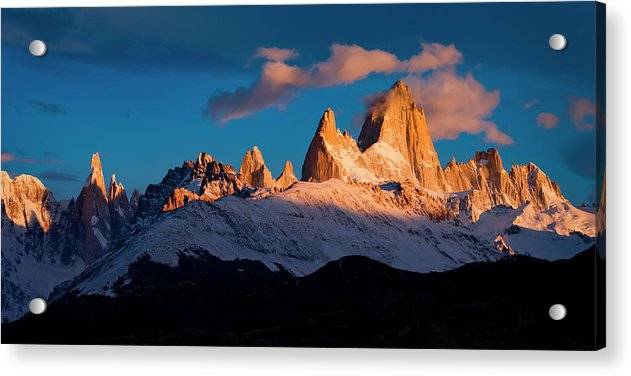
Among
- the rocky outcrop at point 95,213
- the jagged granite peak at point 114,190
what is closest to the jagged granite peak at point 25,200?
the rocky outcrop at point 95,213

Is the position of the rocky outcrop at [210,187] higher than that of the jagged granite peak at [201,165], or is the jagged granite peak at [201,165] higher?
the jagged granite peak at [201,165]

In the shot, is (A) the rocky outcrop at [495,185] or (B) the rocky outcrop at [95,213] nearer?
(A) the rocky outcrop at [495,185]

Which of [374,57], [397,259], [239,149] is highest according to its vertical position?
[374,57]

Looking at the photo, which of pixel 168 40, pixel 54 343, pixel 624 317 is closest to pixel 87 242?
pixel 54 343

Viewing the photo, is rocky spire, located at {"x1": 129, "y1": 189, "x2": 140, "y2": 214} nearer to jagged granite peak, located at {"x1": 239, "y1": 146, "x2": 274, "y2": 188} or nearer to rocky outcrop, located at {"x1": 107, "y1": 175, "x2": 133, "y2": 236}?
rocky outcrop, located at {"x1": 107, "y1": 175, "x2": 133, "y2": 236}

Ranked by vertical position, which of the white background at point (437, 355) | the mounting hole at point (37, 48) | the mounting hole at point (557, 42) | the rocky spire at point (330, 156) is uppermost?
the mounting hole at point (557, 42)

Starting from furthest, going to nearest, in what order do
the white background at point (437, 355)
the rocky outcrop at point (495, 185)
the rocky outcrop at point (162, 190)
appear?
the rocky outcrop at point (162, 190), the rocky outcrop at point (495, 185), the white background at point (437, 355)

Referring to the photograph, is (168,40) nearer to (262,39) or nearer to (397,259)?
(262,39)

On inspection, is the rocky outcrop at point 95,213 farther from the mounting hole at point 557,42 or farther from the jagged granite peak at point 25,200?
the mounting hole at point 557,42
